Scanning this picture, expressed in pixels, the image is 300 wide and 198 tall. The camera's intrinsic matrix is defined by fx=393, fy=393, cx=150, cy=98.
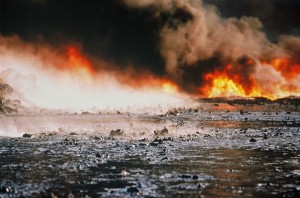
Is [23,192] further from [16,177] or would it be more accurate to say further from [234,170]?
[234,170]

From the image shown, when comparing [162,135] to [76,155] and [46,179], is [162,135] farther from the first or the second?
[46,179]

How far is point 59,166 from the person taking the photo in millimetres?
23125

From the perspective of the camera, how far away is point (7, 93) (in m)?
103

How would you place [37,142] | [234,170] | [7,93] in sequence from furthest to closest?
[7,93]
[37,142]
[234,170]

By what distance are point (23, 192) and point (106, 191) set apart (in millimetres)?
3536

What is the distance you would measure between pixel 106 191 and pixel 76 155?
11479 mm

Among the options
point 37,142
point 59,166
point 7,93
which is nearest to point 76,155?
point 59,166

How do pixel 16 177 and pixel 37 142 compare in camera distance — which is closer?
pixel 16 177

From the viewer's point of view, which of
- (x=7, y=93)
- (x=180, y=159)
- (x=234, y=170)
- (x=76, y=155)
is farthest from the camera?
(x=7, y=93)

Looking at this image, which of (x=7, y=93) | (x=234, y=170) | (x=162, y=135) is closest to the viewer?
(x=234, y=170)

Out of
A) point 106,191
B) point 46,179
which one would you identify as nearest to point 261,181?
point 106,191

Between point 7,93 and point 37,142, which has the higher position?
point 7,93

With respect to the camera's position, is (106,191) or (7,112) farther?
(7,112)

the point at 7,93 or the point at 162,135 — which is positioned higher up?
the point at 7,93
